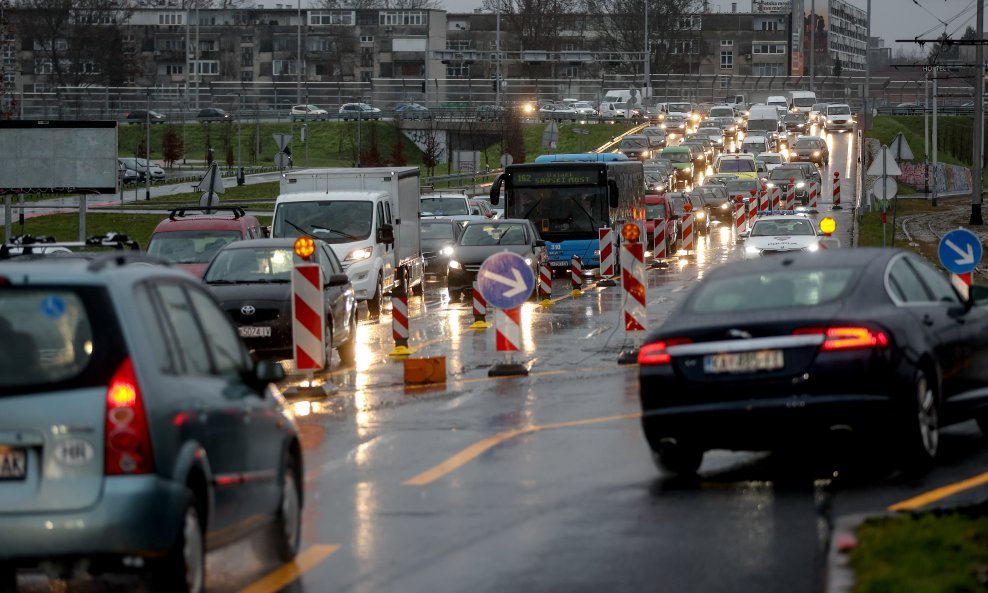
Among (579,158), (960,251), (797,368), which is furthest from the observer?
(579,158)

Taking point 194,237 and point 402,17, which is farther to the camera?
point 402,17

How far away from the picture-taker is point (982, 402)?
12508 mm

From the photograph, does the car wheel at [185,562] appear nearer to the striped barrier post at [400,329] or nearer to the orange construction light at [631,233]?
the orange construction light at [631,233]

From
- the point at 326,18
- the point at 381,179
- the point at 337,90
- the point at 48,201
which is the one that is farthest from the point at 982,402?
the point at 326,18

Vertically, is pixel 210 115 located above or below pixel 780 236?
above

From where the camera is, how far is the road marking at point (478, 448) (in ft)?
39.0

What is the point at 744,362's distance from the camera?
10984 millimetres

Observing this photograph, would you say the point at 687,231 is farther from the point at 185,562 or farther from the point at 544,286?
the point at 185,562

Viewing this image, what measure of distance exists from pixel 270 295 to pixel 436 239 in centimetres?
2321

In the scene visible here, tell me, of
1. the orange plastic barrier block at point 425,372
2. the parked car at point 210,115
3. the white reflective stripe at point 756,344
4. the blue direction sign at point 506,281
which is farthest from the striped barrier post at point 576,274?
the parked car at point 210,115

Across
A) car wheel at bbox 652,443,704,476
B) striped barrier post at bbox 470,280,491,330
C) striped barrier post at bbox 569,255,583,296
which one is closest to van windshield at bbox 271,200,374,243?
striped barrier post at bbox 569,255,583,296

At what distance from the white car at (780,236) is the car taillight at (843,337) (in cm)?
2654

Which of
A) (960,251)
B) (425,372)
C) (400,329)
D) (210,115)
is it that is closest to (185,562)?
(425,372)

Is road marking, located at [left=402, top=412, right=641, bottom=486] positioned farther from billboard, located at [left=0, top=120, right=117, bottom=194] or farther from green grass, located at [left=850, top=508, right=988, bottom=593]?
billboard, located at [left=0, top=120, right=117, bottom=194]
